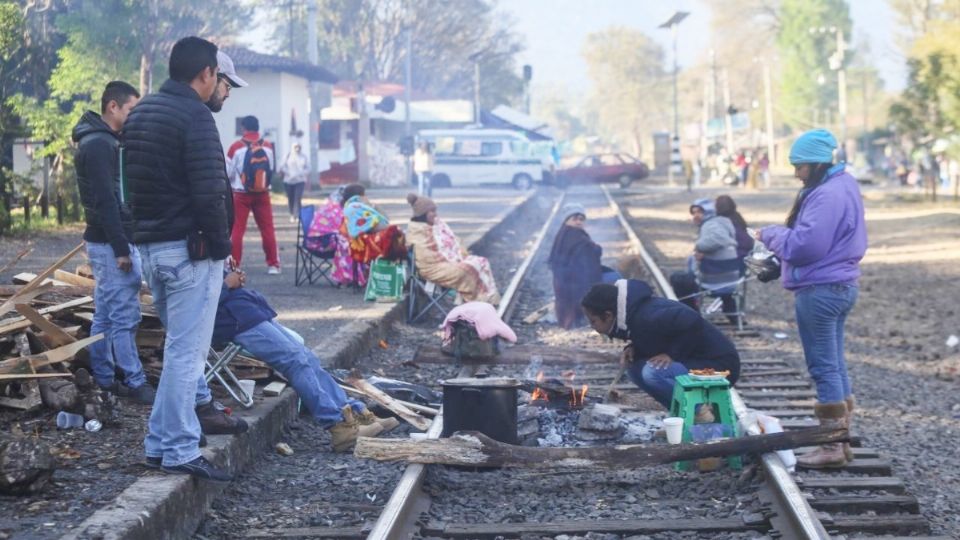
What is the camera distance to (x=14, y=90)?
20.6 m

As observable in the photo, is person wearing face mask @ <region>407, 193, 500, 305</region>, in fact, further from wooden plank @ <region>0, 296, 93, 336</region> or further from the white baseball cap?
the white baseball cap

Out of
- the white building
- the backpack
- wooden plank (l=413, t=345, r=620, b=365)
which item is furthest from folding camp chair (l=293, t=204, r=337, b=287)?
the white building

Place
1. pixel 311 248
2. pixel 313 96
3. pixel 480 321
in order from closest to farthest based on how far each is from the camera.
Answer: pixel 480 321 < pixel 311 248 < pixel 313 96

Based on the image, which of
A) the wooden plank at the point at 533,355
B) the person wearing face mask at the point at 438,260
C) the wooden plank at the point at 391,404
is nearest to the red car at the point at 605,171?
the person wearing face mask at the point at 438,260

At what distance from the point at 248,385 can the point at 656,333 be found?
2.53 meters

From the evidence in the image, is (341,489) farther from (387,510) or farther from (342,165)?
(342,165)

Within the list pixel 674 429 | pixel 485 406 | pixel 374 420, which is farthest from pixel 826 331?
pixel 374 420

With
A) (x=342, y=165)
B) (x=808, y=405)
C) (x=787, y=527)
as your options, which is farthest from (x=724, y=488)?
(x=342, y=165)

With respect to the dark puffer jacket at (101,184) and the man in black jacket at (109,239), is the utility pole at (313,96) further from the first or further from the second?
the dark puffer jacket at (101,184)

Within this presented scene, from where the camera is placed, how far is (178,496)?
5508mm

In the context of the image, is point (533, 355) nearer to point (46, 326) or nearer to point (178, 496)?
point (46, 326)

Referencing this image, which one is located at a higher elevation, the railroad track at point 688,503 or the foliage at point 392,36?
the foliage at point 392,36

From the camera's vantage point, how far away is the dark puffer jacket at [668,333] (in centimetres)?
740

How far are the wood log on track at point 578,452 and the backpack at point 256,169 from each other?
23.1 ft
